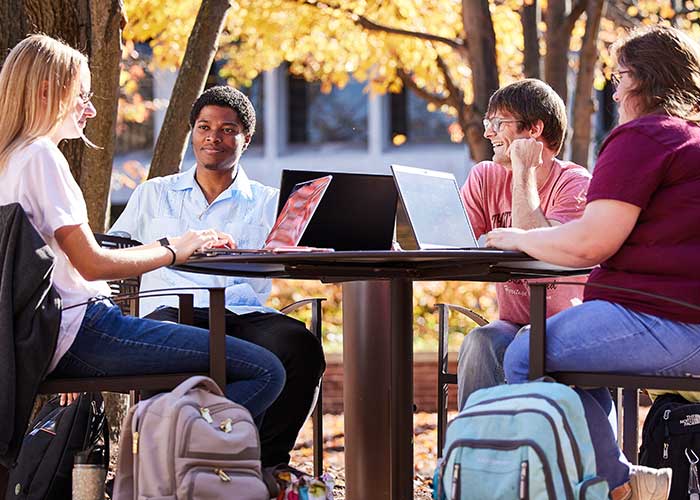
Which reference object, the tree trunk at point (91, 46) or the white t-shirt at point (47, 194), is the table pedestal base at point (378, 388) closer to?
the white t-shirt at point (47, 194)

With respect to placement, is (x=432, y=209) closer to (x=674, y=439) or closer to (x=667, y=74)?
(x=667, y=74)

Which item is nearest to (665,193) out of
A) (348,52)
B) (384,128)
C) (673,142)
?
(673,142)

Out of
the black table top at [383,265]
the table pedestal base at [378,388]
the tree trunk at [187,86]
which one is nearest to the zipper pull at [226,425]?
the black table top at [383,265]

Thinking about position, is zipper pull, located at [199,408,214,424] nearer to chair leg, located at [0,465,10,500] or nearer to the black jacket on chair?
the black jacket on chair

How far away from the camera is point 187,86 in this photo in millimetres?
6375

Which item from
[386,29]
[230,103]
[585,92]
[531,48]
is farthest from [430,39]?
[230,103]

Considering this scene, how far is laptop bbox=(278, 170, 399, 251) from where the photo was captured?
3938 millimetres

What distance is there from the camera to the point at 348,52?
1025cm

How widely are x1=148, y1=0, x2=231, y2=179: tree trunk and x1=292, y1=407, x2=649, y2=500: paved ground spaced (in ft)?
5.61

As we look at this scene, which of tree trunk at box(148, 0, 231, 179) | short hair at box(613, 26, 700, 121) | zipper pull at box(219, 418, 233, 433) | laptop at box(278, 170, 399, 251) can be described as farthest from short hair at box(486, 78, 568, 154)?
tree trunk at box(148, 0, 231, 179)

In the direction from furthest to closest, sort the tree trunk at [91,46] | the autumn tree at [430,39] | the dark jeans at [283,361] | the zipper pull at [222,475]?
the autumn tree at [430,39] < the tree trunk at [91,46] < the dark jeans at [283,361] < the zipper pull at [222,475]

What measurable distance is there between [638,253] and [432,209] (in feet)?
2.62

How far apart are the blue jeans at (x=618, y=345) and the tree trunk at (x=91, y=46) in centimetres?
307

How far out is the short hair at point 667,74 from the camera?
3490 mm
